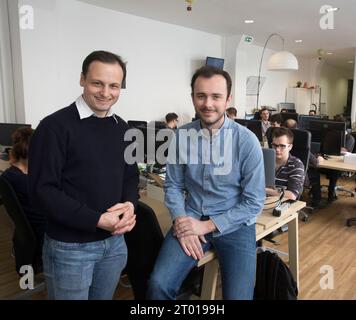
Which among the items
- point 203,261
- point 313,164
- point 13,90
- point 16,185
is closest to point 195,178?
point 203,261

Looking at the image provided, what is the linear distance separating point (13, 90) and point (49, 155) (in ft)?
12.5

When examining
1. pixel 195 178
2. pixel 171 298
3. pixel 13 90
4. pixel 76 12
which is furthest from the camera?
pixel 76 12

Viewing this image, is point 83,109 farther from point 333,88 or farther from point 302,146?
point 333,88

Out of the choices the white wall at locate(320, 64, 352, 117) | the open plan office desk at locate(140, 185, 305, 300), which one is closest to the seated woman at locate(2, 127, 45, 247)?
the open plan office desk at locate(140, 185, 305, 300)

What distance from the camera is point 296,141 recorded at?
3.62 metres

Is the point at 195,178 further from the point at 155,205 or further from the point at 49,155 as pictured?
the point at 49,155

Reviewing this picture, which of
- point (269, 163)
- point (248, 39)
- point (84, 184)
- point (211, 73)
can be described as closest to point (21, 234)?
point (84, 184)

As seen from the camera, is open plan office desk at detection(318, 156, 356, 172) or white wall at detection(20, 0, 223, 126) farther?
white wall at detection(20, 0, 223, 126)

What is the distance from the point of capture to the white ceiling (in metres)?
4.91

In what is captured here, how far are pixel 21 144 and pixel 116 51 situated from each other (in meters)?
3.61

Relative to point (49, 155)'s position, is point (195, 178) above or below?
below

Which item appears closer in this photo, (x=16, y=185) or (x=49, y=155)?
(x=49, y=155)

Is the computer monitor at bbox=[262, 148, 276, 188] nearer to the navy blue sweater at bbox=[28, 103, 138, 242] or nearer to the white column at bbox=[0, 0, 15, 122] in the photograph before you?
the navy blue sweater at bbox=[28, 103, 138, 242]

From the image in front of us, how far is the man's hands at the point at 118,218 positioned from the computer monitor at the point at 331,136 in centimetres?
370
